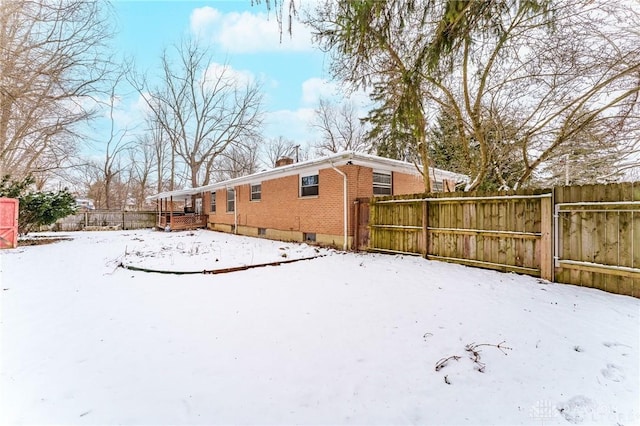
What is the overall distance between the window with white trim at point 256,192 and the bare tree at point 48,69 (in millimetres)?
7206

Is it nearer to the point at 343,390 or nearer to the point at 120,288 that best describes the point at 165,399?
the point at 343,390

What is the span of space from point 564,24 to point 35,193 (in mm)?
18935

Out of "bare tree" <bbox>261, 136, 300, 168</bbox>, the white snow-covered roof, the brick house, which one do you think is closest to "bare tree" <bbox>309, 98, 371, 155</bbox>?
"bare tree" <bbox>261, 136, 300, 168</bbox>

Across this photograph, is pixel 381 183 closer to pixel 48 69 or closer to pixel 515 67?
pixel 515 67

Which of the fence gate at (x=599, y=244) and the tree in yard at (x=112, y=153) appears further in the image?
the tree in yard at (x=112, y=153)

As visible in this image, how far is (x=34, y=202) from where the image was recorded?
458 inches

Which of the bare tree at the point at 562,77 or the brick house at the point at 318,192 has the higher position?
the bare tree at the point at 562,77

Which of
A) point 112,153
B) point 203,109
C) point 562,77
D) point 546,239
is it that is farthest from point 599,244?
point 112,153

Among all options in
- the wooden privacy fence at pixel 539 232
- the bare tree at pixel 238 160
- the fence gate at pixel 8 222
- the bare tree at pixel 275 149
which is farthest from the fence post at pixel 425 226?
the bare tree at pixel 275 149

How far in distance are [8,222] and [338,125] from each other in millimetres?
22446

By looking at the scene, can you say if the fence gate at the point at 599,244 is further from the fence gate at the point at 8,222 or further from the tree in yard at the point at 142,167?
the tree in yard at the point at 142,167

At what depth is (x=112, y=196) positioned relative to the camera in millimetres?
32438

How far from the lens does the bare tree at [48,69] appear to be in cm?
730

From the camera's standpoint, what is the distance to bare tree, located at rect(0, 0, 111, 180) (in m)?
7.30
